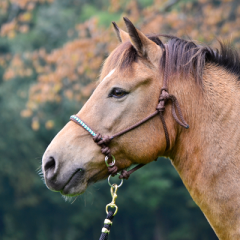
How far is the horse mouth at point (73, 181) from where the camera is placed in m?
2.73

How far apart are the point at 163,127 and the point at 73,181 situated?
92cm

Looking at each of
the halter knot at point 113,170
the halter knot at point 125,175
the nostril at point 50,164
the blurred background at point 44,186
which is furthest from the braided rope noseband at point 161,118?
the blurred background at point 44,186

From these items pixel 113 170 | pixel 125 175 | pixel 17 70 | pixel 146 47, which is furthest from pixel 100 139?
pixel 17 70

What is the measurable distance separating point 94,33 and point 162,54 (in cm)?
887

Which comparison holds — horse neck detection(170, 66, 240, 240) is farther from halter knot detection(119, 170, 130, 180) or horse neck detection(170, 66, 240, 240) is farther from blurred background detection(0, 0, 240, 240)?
blurred background detection(0, 0, 240, 240)

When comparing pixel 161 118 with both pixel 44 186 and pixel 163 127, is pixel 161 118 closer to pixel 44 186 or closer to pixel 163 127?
pixel 163 127

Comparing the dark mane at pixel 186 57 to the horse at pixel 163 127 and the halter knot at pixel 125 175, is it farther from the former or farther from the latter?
the halter knot at pixel 125 175

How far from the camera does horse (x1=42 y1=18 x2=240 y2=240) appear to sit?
2.67 meters

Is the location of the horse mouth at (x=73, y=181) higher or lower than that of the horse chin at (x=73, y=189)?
higher

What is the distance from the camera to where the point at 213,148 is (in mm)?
2705

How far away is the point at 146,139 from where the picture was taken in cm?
281

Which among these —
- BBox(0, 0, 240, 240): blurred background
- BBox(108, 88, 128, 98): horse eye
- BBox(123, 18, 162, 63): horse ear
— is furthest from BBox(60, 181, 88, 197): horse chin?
BBox(0, 0, 240, 240): blurred background

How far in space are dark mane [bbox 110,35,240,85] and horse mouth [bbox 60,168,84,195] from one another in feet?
3.32

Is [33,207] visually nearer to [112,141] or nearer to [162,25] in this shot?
[162,25]
